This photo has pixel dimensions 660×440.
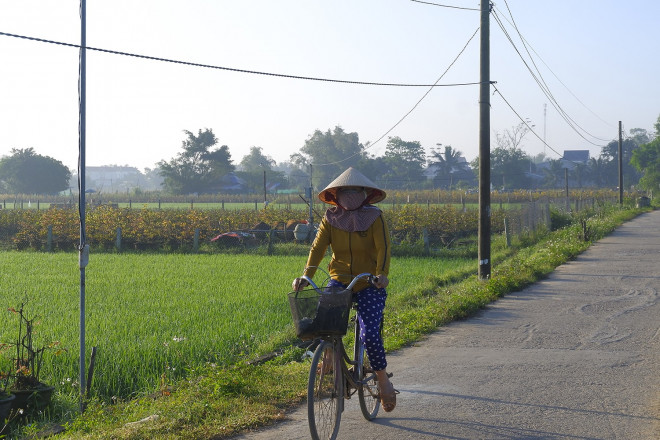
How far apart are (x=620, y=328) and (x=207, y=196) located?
78.1 metres

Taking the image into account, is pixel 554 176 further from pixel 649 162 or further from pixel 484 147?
pixel 484 147

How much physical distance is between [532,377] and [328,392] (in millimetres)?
3089

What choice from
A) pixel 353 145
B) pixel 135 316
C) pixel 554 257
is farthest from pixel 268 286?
pixel 353 145

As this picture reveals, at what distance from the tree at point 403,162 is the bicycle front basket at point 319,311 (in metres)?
93.3

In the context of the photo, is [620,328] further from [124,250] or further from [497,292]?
[124,250]

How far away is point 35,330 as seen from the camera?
38.5ft

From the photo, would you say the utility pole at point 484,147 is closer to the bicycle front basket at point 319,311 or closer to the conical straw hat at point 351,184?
the conical straw hat at point 351,184

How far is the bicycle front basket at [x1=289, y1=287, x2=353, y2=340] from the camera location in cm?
523

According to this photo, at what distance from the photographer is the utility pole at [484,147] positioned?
16.2 metres

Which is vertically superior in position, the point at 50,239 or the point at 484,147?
the point at 484,147

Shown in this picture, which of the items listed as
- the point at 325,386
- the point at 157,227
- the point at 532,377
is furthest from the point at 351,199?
the point at 157,227

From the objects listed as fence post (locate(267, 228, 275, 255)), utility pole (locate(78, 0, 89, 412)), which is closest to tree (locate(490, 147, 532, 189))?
fence post (locate(267, 228, 275, 255))

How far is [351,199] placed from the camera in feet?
19.4

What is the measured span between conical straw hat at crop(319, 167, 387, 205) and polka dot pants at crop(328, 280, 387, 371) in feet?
2.30
